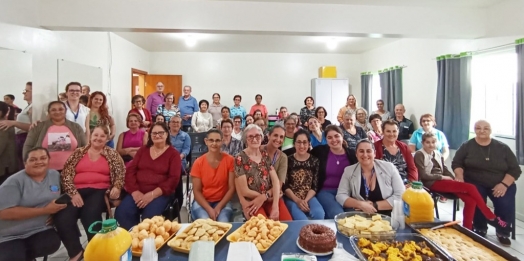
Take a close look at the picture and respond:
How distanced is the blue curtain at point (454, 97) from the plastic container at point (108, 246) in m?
4.33

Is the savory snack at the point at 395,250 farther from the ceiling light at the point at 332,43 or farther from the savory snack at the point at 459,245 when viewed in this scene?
the ceiling light at the point at 332,43

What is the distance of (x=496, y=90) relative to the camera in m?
3.82

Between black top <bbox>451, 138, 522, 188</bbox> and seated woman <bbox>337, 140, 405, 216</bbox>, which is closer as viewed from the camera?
seated woman <bbox>337, 140, 405, 216</bbox>

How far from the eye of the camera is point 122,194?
2553mm

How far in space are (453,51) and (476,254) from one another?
155 inches

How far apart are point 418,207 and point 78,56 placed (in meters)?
4.48

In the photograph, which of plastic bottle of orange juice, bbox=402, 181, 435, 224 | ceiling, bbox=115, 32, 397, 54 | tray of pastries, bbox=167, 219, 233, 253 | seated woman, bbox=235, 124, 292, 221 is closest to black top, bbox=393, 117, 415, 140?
ceiling, bbox=115, 32, 397, 54

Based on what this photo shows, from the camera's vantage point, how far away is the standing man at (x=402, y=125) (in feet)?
15.9

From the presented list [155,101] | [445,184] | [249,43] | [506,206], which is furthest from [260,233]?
[249,43]

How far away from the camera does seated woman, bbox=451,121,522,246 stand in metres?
2.81

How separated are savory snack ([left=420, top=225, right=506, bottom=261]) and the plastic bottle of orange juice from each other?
0.08m

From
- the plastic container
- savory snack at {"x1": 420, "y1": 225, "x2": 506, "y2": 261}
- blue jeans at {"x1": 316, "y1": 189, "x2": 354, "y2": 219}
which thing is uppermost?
the plastic container

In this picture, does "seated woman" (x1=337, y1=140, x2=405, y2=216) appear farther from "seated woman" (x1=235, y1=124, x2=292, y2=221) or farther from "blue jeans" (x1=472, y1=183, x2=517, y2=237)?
"blue jeans" (x1=472, y1=183, x2=517, y2=237)

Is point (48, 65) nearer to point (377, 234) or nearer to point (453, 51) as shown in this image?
point (377, 234)
